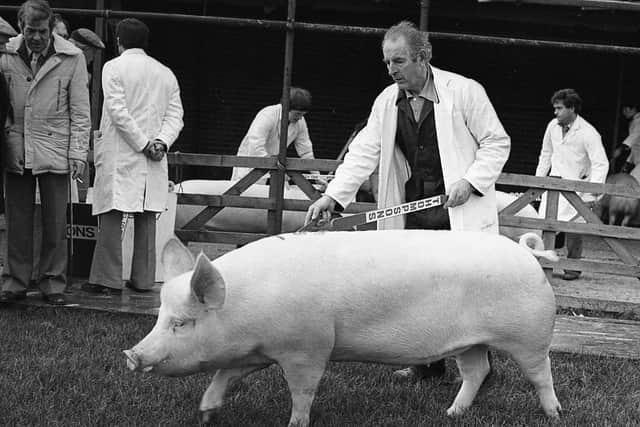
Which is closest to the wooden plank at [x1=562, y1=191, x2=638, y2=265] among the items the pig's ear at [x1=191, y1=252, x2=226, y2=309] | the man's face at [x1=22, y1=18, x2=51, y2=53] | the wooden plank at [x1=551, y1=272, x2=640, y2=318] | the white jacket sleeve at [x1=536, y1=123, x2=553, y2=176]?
the wooden plank at [x1=551, y1=272, x2=640, y2=318]

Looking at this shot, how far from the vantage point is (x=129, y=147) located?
6.99 metres

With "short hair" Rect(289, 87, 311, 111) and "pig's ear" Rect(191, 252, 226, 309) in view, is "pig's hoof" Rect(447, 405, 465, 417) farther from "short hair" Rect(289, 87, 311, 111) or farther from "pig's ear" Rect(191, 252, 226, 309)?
"short hair" Rect(289, 87, 311, 111)

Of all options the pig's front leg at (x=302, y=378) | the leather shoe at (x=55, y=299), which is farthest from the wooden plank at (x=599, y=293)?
the pig's front leg at (x=302, y=378)

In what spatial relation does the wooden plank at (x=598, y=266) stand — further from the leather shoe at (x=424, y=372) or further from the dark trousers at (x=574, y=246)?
the leather shoe at (x=424, y=372)

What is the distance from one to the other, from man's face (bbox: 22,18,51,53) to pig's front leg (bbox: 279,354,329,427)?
10.6ft

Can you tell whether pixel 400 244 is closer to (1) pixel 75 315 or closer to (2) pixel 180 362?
(2) pixel 180 362

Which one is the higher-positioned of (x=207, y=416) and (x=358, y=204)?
(x=358, y=204)

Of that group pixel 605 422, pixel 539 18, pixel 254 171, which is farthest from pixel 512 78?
pixel 605 422

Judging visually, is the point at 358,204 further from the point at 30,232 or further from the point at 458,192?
the point at 458,192

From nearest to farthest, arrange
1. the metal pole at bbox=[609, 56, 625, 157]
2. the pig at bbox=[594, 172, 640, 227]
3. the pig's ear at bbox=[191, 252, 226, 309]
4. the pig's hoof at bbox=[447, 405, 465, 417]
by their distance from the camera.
A: 1. the pig's ear at bbox=[191, 252, 226, 309]
2. the pig's hoof at bbox=[447, 405, 465, 417]
3. the pig at bbox=[594, 172, 640, 227]
4. the metal pole at bbox=[609, 56, 625, 157]

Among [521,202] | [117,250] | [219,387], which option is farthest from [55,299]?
→ [521,202]

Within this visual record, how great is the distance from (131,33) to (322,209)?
2.88m

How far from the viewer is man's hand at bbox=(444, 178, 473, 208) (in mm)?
4762

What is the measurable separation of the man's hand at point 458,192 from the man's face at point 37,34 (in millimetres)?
2987
